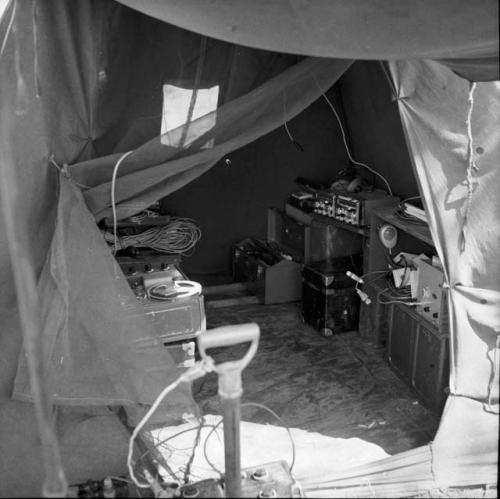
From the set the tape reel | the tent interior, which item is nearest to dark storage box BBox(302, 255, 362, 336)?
the tape reel

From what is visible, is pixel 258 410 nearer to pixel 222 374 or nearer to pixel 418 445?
pixel 418 445

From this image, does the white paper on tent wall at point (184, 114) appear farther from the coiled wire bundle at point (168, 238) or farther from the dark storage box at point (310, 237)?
the dark storage box at point (310, 237)

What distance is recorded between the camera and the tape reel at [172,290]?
361 centimetres

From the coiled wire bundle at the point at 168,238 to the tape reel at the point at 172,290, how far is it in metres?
0.47

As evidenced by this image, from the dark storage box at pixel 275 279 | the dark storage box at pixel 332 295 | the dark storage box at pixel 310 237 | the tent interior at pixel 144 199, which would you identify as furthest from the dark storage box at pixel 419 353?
the dark storage box at pixel 275 279

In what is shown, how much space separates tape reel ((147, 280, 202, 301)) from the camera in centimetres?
361

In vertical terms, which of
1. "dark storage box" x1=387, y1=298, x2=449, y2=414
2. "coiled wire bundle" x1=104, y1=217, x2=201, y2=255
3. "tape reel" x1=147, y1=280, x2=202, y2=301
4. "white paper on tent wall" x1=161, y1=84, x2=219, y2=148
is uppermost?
"white paper on tent wall" x1=161, y1=84, x2=219, y2=148

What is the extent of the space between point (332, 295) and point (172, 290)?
128 cm

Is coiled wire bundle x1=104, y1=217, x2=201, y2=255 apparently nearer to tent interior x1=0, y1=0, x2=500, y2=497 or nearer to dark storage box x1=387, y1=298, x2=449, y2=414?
tent interior x1=0, y1=0, x2=500, y2=497

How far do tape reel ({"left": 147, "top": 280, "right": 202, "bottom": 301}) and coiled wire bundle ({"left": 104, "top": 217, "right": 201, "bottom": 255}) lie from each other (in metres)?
0.47

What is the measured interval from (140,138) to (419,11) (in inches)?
56.5

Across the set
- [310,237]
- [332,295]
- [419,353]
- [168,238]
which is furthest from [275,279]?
[419,353]

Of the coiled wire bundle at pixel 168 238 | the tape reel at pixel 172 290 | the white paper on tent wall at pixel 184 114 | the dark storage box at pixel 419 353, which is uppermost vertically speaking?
the white paper on tent wall at pixel 184 114

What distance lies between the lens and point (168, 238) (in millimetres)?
4289
